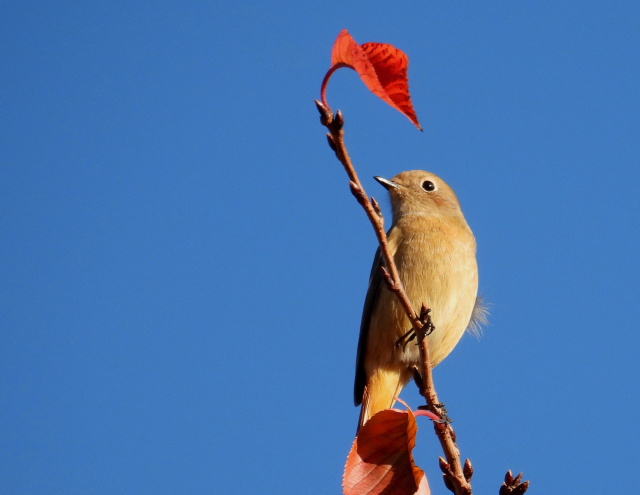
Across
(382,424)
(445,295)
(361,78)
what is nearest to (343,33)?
(361,78)

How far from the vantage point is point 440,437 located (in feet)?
10.3

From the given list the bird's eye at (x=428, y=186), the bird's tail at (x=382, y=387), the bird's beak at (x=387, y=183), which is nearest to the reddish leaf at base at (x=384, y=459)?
the bird's tail at (x=382, y=387)

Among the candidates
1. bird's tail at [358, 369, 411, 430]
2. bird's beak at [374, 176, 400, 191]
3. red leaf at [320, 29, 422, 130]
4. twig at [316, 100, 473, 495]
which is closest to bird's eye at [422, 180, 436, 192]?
bird's beak at [374, 176, 400, 191]

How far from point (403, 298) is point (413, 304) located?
105 inches

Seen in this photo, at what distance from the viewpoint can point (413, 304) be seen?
5.50 m

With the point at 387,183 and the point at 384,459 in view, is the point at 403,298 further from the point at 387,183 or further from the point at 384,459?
the point at 387,183

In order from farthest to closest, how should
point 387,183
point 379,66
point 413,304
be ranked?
point 387,183, point 413,304, point 379,66

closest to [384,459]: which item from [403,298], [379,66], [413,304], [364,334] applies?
[403,298]

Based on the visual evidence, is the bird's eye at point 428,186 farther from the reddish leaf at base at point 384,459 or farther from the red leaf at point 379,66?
the red leaf at point 379,66

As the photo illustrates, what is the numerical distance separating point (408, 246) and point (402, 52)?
3768mm

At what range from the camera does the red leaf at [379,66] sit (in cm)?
195

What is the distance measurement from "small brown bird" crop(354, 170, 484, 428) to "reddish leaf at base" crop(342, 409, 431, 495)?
255cm

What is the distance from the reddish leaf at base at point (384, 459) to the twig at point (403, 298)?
0.61ft

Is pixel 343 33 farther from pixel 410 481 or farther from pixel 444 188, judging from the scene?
pixel 444 188
